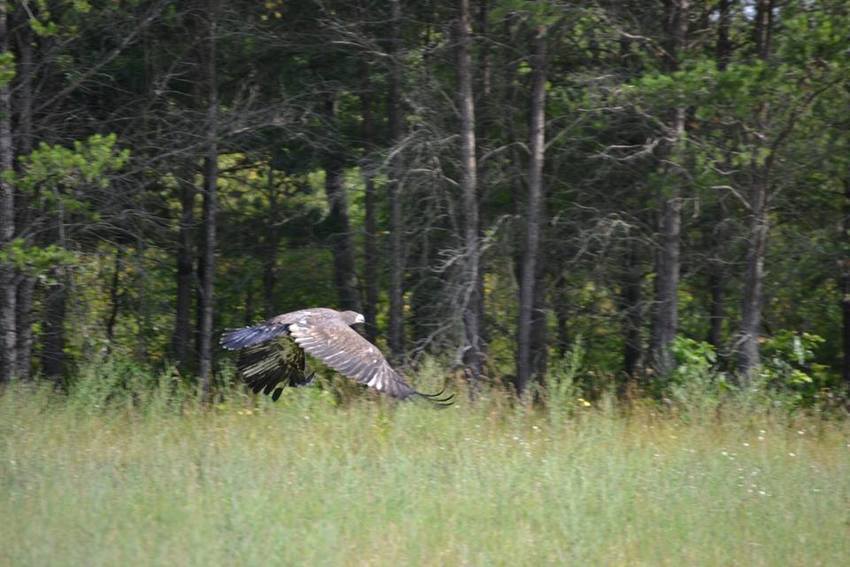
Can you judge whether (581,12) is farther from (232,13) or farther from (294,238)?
(294,238)

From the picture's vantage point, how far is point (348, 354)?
719 centimetres

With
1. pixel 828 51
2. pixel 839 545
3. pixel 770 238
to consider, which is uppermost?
pixel 828 51

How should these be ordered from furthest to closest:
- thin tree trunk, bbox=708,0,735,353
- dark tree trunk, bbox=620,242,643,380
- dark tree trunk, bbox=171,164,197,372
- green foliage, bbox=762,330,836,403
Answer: dark tree trunk, bbox=171,164,197,372 < dark tree trunk, bbox=620,242,643,380 < thin tree trunk, bbox=708,0,735,353 < green foliage, bbox=762,330,836,403

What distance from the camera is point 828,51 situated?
10.0 m

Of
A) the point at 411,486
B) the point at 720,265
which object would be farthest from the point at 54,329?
the point at 720,265

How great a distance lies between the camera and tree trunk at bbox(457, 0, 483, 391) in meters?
11.5

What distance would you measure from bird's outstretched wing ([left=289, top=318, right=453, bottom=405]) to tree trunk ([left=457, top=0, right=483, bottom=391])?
3.99 metres

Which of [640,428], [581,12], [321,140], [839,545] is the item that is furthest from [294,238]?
[839,545]

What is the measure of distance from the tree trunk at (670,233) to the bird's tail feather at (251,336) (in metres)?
5.01

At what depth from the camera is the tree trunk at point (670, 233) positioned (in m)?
A: 11.3

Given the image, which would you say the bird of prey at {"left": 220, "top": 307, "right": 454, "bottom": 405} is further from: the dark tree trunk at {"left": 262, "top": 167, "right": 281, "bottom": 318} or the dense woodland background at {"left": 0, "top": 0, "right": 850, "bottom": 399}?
the dark tree trunk at {"left": 262, "top": 167, "right": 281, "bottom": 318}

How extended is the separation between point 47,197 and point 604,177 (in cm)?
588

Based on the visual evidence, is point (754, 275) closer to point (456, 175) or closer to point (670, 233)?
point (670, 233)

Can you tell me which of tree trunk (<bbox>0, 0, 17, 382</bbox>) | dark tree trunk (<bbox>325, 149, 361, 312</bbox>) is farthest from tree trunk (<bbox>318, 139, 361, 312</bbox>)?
tree trunk (<bbox>0, 0, 17, 382</bbox>)
